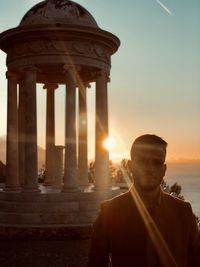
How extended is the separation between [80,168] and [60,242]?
1721 centimetres

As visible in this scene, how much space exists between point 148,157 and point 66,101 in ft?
107

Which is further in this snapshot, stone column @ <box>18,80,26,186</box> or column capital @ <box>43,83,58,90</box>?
column capital @ <box>43,83,58,90</box>

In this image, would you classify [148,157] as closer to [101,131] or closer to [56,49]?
[56,49]

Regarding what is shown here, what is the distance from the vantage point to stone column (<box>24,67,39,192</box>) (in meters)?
37.8

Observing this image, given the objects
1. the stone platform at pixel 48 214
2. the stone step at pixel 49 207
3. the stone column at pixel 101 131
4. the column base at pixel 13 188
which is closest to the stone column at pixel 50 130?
the column base at pixel 13 188

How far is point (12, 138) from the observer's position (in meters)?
41.0

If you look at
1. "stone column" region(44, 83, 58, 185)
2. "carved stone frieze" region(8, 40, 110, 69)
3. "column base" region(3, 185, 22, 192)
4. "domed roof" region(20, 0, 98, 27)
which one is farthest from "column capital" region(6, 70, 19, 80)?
"column base" region(3, 185, 22, 192)

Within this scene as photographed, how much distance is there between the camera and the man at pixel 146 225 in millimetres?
5465

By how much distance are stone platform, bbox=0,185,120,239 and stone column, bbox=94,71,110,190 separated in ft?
5.82

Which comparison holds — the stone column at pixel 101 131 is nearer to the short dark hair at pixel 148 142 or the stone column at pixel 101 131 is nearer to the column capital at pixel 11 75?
the column capital at pixel 11 75

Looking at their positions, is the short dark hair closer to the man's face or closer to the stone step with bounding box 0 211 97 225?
the man's face

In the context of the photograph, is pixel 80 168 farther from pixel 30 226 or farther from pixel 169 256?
pixel 169 256

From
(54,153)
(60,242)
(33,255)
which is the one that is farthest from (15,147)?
(33,255)

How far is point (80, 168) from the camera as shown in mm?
47875
